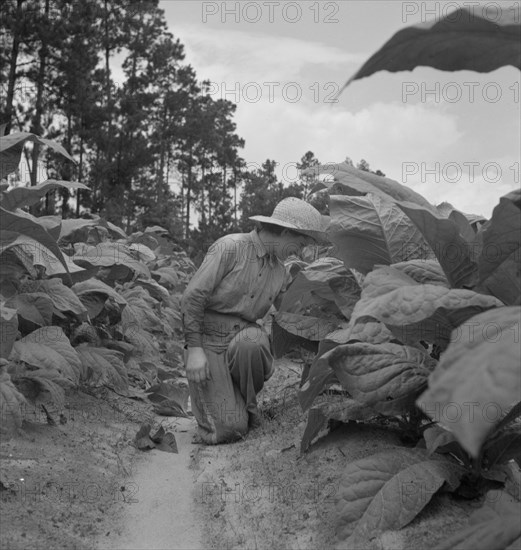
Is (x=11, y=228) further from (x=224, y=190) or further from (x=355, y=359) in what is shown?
(x=224, y=190)

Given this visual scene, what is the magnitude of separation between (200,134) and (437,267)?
118 ft

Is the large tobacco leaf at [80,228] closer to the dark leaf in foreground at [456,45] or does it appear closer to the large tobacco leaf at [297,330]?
the large tobacco leaf at [297,330]

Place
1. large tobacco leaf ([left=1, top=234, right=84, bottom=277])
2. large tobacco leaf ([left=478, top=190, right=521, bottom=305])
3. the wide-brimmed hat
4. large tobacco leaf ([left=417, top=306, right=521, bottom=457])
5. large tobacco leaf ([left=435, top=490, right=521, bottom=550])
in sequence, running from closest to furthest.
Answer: large tobacco leaf ([left=417, top=306, right=521, bottom=457]) < large tobacco leaf ([left=435, top=490, right=521, bottom=550]) < large tobacco leaf ([left=478, top=190, right=521, bottom=305]) < large tobacco leaf ([left=1, top=234, right=84, bottom=277]) < the wide-brimmed hat

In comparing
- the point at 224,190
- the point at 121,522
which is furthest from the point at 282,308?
the point at 224,190

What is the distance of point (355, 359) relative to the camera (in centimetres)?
257

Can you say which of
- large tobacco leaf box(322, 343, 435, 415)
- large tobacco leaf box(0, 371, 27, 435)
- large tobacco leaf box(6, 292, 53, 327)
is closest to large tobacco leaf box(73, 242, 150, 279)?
large tobacco leaf box(6, 292, 53, 327)

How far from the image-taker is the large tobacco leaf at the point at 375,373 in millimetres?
2549

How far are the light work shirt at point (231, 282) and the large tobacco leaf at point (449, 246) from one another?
77.5 inches

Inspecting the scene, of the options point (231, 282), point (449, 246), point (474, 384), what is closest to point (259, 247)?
point (231, 282)

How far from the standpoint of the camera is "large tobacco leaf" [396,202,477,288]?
8.02ft

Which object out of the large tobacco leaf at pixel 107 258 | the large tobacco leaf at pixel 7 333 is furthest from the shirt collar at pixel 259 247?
the large tobacco leaf at pixel 7 333

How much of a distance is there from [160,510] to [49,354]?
2.76ft

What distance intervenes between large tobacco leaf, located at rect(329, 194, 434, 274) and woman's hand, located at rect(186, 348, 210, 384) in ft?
5.24

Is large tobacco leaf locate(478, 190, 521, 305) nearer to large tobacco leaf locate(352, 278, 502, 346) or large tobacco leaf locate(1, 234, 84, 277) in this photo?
large tobacco leaf locate(352, 278, 502, 346)
